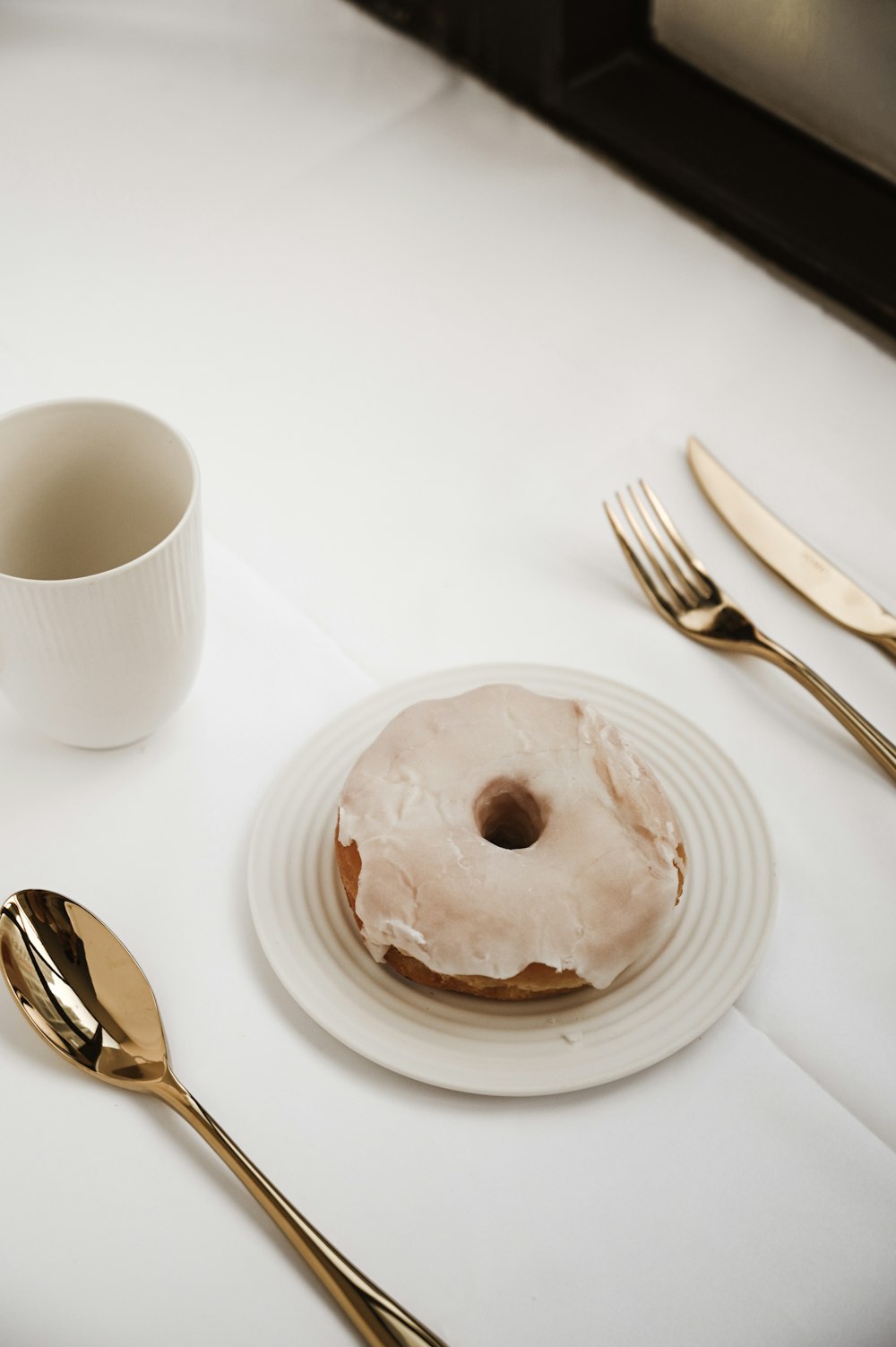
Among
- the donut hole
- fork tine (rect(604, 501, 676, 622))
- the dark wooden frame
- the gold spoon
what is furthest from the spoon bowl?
the dark wooden frame

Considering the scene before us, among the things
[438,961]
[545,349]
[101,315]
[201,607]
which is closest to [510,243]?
[545,349]

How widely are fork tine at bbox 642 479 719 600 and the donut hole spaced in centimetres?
21

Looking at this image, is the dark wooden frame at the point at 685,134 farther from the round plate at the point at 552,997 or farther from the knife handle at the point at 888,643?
the round plate at the point at 552,997

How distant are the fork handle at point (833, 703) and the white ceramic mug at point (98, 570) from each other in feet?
0.98

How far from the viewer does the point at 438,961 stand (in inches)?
18.1

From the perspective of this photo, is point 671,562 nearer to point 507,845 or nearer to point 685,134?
point 507,845

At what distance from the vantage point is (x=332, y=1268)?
418mm

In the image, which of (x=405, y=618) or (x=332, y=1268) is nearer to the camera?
(x=332, y=1268)

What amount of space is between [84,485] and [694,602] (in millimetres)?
329

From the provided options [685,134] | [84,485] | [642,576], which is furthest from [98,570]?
[685,134]

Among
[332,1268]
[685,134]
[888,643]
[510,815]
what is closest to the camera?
[332,1268]

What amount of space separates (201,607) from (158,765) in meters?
0.09

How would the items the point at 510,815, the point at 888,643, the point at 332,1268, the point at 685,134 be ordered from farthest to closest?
the point at 685,134 → the point at 888,643 → the point at 510,815 → the point at 332,1268

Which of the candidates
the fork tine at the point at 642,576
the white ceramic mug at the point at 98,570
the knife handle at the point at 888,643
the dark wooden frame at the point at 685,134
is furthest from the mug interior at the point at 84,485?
the dark wooden frame at the point at 685,134
